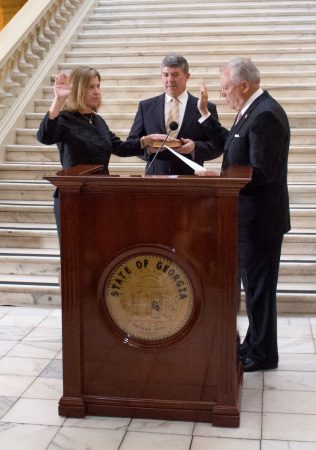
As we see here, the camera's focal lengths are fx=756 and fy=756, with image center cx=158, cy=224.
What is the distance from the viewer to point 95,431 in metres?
3.53

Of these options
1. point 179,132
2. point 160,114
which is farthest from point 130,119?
point 179,132

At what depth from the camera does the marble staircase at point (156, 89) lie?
6.12 m

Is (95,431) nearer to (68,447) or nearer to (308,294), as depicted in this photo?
(68,447)

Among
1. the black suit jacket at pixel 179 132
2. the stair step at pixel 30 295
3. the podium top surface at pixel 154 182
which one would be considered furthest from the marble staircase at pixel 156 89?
the podium top surface at pixel 154 182

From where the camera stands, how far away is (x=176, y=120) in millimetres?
4754

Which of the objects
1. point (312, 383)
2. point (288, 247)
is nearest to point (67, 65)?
point (288, 247)

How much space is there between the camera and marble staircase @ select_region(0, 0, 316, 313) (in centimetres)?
612

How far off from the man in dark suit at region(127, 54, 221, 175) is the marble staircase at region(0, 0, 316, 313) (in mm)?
1440

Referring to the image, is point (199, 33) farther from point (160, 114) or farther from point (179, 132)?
point (179, 132)

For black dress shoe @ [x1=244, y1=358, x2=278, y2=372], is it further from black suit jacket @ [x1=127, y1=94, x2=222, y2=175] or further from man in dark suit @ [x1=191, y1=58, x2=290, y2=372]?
black suit jacket @ [x1=127, y1=94, x2=222, y2=175]

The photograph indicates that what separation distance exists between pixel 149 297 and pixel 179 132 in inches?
60.2

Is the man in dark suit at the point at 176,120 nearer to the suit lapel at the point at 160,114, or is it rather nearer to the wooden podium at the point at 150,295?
the suit lapel at the point at 160,114

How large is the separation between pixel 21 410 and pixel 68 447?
0.51 meters

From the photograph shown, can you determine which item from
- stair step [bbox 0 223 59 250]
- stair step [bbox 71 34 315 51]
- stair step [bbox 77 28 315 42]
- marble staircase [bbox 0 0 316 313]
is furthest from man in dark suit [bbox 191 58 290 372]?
stair step [bbox 77 28 315 42]
